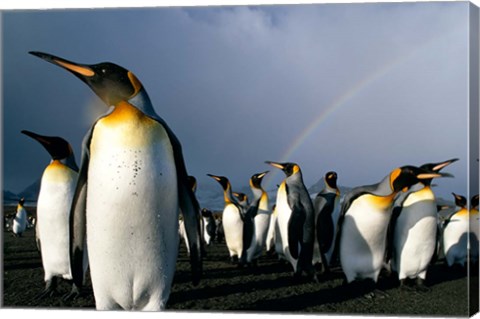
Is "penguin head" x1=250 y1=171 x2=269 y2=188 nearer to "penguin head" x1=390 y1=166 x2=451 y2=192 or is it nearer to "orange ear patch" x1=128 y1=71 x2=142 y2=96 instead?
"penguin head" x1=390 y1=166 x2=451 y2=192

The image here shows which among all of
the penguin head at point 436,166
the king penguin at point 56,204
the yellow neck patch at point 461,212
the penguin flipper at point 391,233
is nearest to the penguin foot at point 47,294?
the king penguin at point 56,204

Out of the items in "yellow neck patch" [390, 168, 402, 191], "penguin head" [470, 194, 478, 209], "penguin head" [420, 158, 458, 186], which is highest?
"penguin head" [420, 158, 458, 186]

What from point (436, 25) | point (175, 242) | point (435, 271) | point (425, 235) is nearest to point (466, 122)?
point (436, 25)

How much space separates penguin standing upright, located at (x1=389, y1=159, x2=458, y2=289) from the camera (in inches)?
189

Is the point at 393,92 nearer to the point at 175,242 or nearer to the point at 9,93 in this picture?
the point at 175,242

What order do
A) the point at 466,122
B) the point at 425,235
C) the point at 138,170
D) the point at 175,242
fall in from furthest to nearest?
the point at 425,235 → the point at 466,122 → the point at 175,242 → the point at 138,170

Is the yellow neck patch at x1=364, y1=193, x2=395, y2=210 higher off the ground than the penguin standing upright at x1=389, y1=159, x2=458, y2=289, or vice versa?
the yellow neck patch at x1=364, y1=193, x2=395, y2=210

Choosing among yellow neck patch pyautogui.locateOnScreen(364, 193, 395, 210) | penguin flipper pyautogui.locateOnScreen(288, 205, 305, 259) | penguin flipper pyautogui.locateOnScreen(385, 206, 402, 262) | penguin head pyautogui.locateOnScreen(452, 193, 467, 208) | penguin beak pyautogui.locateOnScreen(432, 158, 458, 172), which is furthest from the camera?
penguin flipper pyautogui.locateOnScreen(288, 205, 305, 259)

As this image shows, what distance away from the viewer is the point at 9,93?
14.4 ft

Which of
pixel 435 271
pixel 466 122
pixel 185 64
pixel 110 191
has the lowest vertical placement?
pixel 435 271

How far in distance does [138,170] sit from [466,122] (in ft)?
6.77

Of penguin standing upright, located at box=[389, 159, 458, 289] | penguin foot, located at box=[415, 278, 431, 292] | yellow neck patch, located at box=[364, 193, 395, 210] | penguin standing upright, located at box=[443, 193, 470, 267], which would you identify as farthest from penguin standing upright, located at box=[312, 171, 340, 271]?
penguin standing upright, located at box=[443, 193, 470, 267]

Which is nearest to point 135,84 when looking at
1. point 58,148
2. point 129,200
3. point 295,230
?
point 129,200

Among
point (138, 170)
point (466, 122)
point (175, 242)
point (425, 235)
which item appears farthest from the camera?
point (425, 235)
